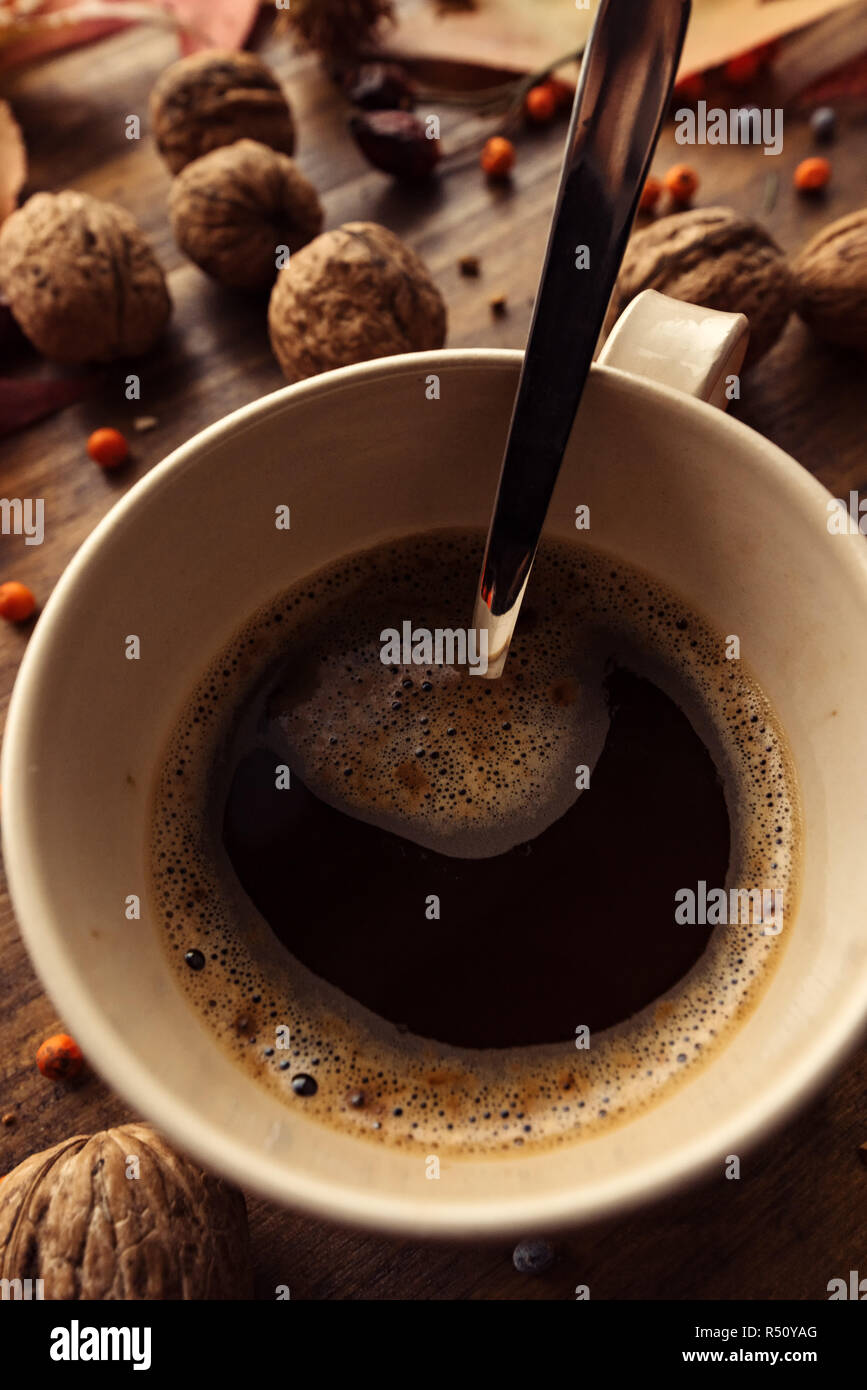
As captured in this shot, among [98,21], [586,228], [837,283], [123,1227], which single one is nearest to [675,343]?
[586,228]

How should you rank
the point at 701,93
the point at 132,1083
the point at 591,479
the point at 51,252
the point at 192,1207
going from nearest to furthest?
the point at 132,1083 → the point at 192,1207 → the point at 591,479 → the point at 51,252 → the point at 701,93

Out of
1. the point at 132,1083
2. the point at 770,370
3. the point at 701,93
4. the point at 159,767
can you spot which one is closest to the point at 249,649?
the point at 159,767

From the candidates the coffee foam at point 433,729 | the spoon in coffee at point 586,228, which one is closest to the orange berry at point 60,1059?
the coffee foam at point 433,729

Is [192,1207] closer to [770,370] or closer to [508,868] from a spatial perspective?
[508,868]

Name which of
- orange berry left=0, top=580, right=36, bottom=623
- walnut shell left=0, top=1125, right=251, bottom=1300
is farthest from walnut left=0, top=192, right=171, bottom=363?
walnut shell left=0, top=1125, right=251, bottom=1300

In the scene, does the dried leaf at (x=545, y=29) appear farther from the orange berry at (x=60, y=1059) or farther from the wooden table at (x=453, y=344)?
the orange berry at (x=60, y=1059)

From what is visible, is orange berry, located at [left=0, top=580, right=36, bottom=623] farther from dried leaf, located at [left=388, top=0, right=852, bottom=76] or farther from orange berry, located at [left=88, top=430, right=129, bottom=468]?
dried leaf, located at [left=388, top=0, right=852, bottom=76]
